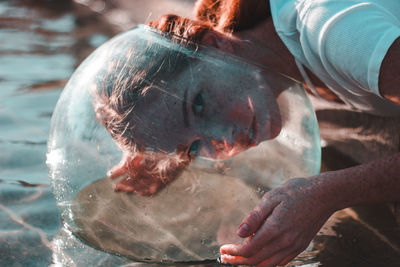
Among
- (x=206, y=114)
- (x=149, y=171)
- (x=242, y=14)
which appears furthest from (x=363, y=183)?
(x=242, y=14)

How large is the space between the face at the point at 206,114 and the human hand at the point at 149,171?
35 mm

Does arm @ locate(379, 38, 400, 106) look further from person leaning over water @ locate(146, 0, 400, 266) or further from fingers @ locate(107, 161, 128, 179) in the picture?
fingers @ locate(107, 161, 128, 179)

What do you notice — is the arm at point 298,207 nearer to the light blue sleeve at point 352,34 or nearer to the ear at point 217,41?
the light blue sleeve at point 352,34

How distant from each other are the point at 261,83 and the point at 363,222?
70 centimetres

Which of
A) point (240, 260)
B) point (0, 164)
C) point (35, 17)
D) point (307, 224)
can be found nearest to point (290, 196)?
point (307, 224)

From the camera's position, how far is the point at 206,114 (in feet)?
4.99

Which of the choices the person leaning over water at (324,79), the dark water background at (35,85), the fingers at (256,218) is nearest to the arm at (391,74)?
the person leaning over water at (324,79)

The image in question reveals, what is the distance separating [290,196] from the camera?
4.62 feet

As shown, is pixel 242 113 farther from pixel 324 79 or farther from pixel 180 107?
pixel 324 79

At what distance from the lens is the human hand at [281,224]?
1.38m

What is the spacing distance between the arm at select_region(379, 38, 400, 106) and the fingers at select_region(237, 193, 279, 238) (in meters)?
Result: 0.46

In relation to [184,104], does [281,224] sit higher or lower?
lower

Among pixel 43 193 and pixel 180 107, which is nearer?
pixel 180 107

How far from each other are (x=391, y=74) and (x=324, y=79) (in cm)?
31
